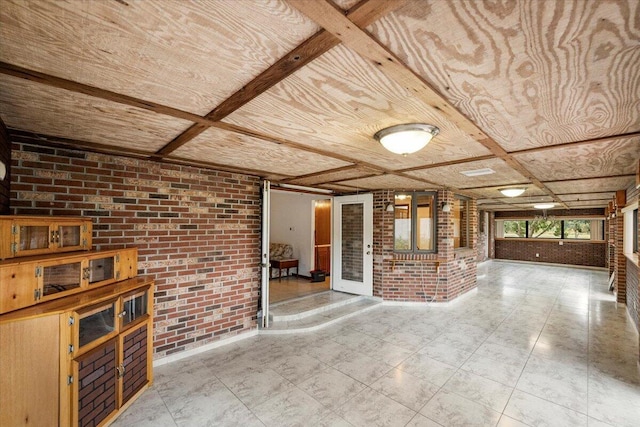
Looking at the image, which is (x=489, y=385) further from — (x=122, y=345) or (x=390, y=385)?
(x=122, y=345)

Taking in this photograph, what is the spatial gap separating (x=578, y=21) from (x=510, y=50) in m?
0.21

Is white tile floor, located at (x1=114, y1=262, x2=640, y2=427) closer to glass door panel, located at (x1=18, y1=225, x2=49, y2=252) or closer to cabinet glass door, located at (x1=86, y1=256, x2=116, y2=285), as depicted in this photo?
cabinet glass door, located at (x1=86, y1=256, x2=116, y2=285)

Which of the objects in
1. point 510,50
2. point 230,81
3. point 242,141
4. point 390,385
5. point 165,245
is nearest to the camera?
point 510,50

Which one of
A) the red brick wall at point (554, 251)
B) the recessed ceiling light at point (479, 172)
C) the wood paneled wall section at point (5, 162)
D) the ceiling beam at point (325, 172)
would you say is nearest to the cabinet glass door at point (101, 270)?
the wood paneled wall section at point (5, 162)

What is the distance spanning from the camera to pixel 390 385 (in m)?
2.86

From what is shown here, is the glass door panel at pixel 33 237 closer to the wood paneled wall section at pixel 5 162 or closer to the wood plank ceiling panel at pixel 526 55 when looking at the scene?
the wood paneled wall section at pixel 5 162

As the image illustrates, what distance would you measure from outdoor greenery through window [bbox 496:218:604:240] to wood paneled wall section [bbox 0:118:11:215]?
14.3m

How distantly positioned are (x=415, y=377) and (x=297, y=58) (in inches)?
125

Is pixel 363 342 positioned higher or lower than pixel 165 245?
lower

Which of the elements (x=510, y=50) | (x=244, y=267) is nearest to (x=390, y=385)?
(x=244, y=267)

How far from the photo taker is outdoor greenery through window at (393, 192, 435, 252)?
5773mm

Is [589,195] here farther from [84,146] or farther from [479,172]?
[84,146]

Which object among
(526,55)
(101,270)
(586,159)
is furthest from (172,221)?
(586,159)

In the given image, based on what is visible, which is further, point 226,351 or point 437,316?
point 437,316
